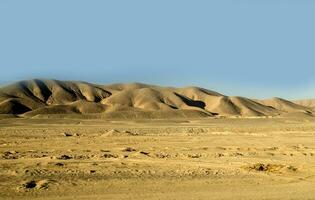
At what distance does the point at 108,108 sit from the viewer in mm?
136125

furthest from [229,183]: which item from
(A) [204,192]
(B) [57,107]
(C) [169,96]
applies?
(C) [169,96]

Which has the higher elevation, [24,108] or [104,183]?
[104,183]

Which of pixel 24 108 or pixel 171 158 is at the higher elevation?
pixel 171 158

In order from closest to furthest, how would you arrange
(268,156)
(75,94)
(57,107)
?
(268,156) < (57,107) < (75,94)

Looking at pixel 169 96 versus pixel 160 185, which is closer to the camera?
pixel 160 185

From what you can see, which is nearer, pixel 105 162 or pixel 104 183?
pixel 104 183

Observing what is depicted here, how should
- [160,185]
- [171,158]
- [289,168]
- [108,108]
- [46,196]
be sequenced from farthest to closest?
[108,108] < [171,158] < [289,168] < [160,185] < [46,196]

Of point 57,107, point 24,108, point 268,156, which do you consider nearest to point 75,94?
point 24,108

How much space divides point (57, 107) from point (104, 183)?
11233 cm

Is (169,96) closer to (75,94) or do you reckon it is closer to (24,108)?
(75,94)

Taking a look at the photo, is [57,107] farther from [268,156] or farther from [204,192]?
[204,192]

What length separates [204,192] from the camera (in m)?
15.2

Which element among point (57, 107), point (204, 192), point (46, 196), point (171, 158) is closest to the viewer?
point (46, 196)

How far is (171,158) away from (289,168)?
5.64 m
